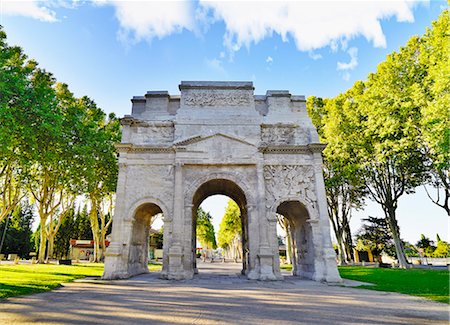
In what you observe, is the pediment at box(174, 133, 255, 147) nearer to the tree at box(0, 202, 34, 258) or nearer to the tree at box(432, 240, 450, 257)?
the tree at box(0, 202, 34, 258)

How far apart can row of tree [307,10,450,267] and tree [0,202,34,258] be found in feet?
169

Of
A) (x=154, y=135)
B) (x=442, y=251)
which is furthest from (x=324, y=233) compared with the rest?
(x=442, y=251)

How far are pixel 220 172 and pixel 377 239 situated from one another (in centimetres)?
3425

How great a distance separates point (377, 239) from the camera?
1604 inches

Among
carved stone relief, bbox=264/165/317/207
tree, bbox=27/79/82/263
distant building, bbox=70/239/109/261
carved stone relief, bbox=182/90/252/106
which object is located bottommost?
distant building, bbox=70/239/109/261

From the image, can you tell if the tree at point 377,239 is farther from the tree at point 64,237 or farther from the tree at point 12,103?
the tree at point 64,237

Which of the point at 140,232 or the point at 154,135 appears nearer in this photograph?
the point at 154,135

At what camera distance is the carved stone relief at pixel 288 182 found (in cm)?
1755

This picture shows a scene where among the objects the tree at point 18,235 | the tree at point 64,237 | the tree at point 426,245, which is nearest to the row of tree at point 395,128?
the tree at point 426,245

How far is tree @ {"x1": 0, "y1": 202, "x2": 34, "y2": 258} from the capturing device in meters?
47.5

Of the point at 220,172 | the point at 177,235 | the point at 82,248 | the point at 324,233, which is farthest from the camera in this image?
the point at 82,248

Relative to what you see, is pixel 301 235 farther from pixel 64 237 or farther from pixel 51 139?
pixel 64 237

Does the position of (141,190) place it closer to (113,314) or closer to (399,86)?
(113,314)

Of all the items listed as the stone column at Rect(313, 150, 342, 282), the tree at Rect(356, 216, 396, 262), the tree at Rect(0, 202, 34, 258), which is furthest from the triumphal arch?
the tree at Rect(0, 202, 34, 258)
